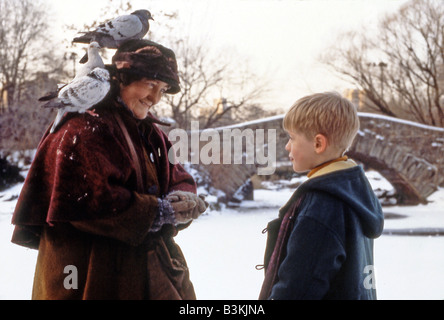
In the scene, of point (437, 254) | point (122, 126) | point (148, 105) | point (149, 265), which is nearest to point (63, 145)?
point (122, 126)

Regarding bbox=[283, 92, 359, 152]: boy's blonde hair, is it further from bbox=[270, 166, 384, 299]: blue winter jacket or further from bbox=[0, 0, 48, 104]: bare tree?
bbox=[0, 0, 48, 104]: bare tree

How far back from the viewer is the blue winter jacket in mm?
967

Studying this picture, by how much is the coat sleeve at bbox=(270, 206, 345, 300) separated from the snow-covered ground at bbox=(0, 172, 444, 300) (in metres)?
1.46

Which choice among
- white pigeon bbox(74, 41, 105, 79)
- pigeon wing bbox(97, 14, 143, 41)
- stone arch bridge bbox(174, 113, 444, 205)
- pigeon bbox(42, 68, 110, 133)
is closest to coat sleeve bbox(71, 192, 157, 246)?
pigeon bbox(42, 68, 110, 133)

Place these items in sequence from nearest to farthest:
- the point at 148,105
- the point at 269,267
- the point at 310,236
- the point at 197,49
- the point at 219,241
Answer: the point at 310,236 < the point at 269,267 < the point at 148,105 < the point at 219,241 < the point at 197,49

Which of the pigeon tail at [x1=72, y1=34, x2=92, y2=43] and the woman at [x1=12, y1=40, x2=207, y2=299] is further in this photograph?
the pigeon tail at [x1=72, y1=34, x2=92, y2=43]

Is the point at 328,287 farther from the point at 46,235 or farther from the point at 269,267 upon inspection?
the point at 46,235

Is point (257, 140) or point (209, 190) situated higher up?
point (257, 140)

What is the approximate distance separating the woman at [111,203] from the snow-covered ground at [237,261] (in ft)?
4.25

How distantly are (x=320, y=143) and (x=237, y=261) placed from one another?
2092 millimetres

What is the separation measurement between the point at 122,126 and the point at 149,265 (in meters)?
0.40

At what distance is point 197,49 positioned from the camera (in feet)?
17.6

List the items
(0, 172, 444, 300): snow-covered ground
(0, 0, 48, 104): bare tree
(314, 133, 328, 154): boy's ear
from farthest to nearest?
(0, 0, 48, 104): bare tree → (0, 172, 444, 300): snow-covered ground → (314, 133, 328, 154): boy's ear
